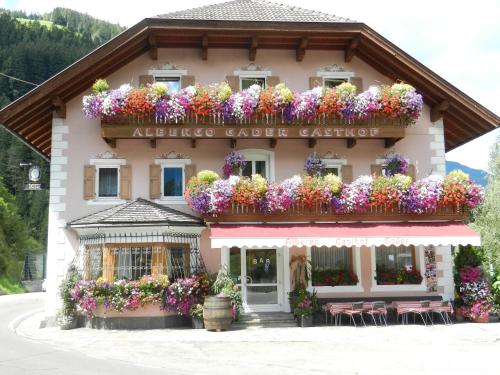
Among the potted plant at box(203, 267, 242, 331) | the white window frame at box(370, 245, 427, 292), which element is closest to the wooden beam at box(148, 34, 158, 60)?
the potted plant at box(203, 267, 242, 331)

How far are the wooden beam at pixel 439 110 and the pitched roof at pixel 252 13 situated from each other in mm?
4003

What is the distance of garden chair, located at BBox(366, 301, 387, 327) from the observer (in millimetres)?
16281

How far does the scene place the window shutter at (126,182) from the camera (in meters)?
17.7

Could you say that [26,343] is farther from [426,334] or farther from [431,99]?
[431,99]

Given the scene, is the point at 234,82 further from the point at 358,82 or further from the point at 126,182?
the point at 126,182

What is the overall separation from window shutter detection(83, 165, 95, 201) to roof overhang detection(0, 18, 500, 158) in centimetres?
188

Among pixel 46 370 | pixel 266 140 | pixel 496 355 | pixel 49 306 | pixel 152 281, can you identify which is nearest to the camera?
pixel 46 370

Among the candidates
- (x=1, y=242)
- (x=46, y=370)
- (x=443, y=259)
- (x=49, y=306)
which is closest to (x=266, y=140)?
(x=443, y=259)

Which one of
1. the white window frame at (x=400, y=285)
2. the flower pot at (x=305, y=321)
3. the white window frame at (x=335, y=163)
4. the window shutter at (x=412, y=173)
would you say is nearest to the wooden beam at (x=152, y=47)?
the white window frame at (x=335, y=163)

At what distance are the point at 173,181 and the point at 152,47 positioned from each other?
4.25 metres

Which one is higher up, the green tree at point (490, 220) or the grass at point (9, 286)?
the green tree at point (490, 220)

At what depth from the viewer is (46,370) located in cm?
996

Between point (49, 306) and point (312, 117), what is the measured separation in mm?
9615

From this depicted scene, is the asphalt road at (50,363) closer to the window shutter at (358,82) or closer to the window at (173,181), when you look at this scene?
the window at (173,181)
